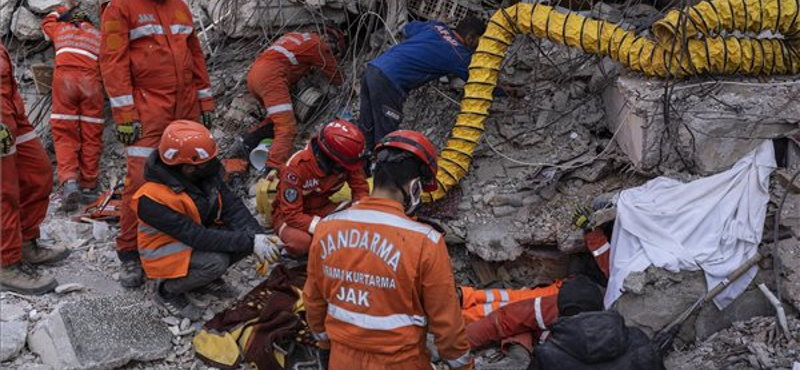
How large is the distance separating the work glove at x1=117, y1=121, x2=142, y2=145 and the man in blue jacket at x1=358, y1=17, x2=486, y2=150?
1.69 metres

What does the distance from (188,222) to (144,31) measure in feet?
5.26

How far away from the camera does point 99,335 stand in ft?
14.6

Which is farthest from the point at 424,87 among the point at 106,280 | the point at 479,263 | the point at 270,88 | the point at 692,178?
the point at 106,280

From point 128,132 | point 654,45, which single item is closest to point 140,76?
point 128,132

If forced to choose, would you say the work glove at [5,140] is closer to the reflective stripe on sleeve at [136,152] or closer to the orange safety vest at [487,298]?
the reflective stripe on sleeve at [136,152]

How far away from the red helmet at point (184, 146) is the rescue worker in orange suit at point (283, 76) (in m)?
1.99

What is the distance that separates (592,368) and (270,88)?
4.20m

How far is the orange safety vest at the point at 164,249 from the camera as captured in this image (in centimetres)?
458

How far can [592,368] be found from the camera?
3.34m

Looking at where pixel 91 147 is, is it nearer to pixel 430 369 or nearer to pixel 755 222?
pixel 430 369

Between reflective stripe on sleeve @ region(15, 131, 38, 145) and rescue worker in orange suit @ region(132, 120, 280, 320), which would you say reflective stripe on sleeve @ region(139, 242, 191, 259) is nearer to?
rescue worker in orange suit @ region(132, 120, 280, 320)

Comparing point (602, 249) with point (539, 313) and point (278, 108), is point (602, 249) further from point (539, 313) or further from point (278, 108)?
point (278, 108)

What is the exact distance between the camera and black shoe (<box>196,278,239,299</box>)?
5.06 metres

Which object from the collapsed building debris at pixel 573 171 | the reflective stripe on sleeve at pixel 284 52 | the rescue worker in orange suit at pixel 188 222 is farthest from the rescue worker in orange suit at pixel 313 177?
the reflective stripe on sleeve at pixel 284 52
